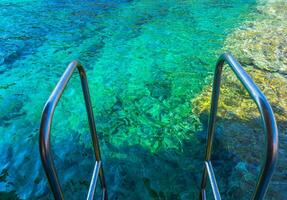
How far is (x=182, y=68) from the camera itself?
621cm

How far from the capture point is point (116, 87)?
18.4 ft

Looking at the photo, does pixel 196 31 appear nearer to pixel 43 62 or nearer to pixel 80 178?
pixel 43 62

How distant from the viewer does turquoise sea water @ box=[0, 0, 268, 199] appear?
11.7ft

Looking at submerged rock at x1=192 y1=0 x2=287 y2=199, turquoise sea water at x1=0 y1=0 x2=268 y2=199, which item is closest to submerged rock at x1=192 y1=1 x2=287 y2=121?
submerged rock at x1=192 y1=0 x2=287 y2=199

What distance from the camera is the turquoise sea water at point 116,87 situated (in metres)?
3.58

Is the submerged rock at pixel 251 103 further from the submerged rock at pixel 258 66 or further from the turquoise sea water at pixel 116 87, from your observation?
the turquoise sea water at pixel 116 87

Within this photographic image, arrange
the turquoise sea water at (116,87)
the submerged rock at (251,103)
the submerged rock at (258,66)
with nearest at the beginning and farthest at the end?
the submerged rock at (251,103)
the turquoise sea water at (116,87)
the submerged rock at (258,66)

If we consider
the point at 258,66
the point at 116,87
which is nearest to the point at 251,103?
the point at 258,66

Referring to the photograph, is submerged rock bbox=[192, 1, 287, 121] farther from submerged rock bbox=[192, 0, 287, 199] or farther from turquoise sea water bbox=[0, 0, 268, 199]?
turquoise sea water bbox=[0, 0, 268, 199]

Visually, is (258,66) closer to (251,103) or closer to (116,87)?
(251,103)

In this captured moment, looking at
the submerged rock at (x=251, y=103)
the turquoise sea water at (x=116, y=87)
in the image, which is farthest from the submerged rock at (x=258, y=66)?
the turquoise sea water at (x=116, y=87)

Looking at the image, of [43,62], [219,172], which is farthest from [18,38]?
[219,172]

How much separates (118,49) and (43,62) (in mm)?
1671

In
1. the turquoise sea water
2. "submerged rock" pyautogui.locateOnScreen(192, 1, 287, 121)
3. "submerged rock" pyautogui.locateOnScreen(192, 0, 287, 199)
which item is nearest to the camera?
"submerged rock" pyautogui.locateOnScreen(192, 0, 287, 199)
